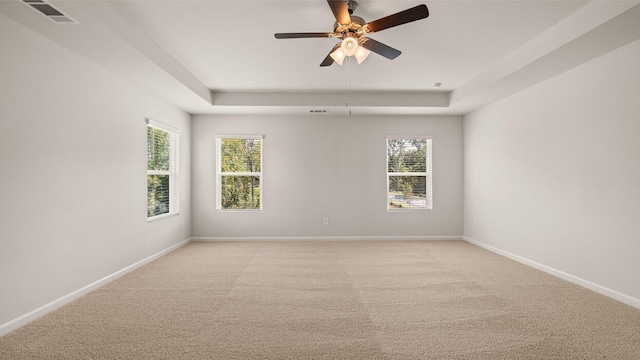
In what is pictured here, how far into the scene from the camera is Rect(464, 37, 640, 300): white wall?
2990mm

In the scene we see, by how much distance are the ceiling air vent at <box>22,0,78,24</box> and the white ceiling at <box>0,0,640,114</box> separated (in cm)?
7

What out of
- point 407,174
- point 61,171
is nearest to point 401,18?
point 61,171

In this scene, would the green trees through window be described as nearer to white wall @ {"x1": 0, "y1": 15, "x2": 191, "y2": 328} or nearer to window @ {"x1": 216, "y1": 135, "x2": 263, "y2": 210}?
white wall @ {"x1": 0, "y1": 15, "x2": 191, "y2": 328}

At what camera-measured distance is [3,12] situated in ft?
7.67

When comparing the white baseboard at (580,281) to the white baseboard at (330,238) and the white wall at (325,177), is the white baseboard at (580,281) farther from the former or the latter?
the white wall at (325,177)

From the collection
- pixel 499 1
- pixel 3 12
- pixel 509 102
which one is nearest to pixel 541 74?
pixel 509 102

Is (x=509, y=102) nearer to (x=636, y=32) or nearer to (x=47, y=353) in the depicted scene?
(x=636, y=32)

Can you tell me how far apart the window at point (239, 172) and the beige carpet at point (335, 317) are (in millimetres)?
1919

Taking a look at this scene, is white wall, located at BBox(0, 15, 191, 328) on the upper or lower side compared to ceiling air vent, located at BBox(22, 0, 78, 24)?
lower

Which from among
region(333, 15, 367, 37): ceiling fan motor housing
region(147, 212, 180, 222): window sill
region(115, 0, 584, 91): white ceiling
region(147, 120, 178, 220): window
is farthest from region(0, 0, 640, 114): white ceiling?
region(147, 212, 180, 222): window sill

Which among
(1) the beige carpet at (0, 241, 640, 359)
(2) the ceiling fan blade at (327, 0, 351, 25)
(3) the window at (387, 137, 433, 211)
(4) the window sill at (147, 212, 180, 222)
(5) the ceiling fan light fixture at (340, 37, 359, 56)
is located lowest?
(1) the beige carpet at (0, 241, 640, 359)

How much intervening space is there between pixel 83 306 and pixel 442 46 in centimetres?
440

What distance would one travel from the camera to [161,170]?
195 inches

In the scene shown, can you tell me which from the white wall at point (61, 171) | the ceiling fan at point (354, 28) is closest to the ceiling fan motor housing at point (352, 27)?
the ceiling fan at point (354, 28)
